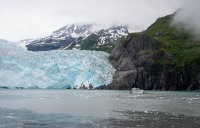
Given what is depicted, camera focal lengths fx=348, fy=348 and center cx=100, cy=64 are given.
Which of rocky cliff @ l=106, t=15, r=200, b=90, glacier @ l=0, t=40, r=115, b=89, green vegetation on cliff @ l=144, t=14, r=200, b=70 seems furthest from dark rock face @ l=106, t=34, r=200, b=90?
glacier @ l=0, t=40, r=115, b=89

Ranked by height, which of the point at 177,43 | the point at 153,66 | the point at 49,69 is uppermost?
the point at 177,43

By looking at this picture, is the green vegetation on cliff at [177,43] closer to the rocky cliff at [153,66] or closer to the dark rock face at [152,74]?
the rocky cliff at [153,66]

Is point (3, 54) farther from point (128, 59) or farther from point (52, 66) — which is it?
point (128, 59)

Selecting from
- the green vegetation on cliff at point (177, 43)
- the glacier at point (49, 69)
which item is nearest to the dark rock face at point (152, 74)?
the green vegetation on cliff at point (177, 43)

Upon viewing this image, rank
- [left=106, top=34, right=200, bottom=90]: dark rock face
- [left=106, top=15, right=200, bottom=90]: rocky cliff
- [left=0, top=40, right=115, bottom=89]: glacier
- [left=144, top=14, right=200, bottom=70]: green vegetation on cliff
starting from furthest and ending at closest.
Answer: [left=144, top=14, right=200, bottom=70]: green vegetation on cliff → [left=106, top=15, right=200, bottom=90]: rocky cliff → [left=106, top=34, right=200, bottom=90]: dark rock face → [left=0, top=40, right=115, bottom=89]: glacier

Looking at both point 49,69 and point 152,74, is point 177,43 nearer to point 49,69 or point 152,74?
point 152,74

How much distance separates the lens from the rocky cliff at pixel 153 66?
121 m

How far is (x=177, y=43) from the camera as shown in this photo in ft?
503

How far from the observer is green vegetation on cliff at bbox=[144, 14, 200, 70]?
130 metres

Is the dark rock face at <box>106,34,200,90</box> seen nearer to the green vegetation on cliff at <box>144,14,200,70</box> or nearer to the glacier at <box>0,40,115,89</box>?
the green vegetation on cliff at <box>144,14,200,70</box>

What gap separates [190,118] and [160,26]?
15467cm

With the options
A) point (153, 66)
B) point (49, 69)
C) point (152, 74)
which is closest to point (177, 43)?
point (153, 66)

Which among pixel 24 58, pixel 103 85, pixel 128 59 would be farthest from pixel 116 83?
pixel 24 58

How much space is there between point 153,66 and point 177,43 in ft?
114
